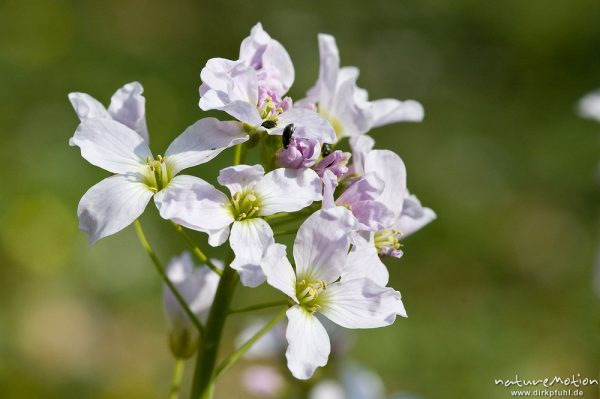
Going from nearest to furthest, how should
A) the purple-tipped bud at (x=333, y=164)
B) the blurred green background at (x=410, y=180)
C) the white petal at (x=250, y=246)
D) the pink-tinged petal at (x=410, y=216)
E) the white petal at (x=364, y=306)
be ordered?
1. the white petal at (x=250, y=246)
2. the white petal at (x=364, y=306)
3. the purple-tipped bud at (x=333, y=164)
4. the pink-tinged petal at (x=410, y=216)
5. the blurred green background at (x=410, y=180)

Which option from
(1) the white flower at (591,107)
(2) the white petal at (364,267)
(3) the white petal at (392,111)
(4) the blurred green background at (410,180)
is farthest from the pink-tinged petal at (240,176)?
(4) the blurred green background at (410,180)

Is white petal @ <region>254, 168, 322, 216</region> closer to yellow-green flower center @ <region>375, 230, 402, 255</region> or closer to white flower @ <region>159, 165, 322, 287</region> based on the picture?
white flower @ <region>159, 165, 322, 287</region>

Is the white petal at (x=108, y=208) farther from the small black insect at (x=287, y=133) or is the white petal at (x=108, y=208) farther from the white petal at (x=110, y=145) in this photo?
the small black insect at (x=287, y=133)

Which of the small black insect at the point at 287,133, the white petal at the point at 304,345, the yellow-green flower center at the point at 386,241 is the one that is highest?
the small black insect at the point at 287,133

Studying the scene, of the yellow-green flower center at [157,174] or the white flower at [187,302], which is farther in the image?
the white flower at [187,302]

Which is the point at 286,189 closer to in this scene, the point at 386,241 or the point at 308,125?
the point at 308,125

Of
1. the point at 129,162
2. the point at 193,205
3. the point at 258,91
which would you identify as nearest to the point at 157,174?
the point at 129,162

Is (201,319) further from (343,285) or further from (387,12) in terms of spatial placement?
(387,12)
